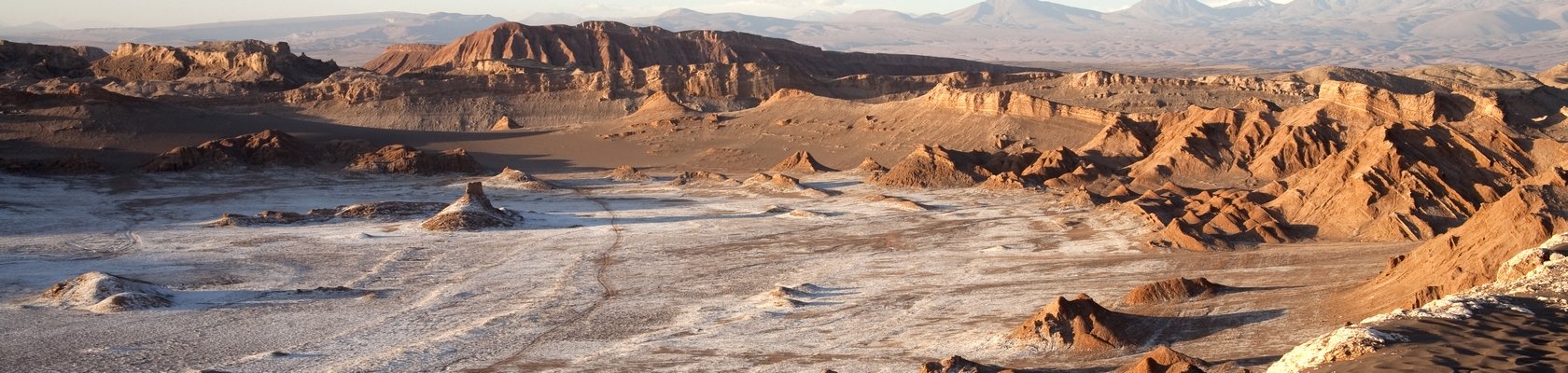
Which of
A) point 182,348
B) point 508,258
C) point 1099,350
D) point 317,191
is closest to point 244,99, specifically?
point 317,191

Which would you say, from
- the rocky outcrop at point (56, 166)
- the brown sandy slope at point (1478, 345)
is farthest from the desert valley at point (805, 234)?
the rocky outcrop at point (56, 166)

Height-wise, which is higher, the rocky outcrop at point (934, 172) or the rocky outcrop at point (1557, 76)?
the rocky outcrop at point (1557, 76)

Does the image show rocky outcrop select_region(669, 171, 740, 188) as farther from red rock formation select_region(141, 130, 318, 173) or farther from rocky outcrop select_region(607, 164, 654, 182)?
red rock formation select_region(141, 130, 318, 173)

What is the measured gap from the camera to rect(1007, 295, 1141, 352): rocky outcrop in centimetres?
1366

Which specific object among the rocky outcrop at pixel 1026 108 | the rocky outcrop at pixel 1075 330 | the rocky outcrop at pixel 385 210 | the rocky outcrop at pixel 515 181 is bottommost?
the rocky outcrop at pixel 515 181

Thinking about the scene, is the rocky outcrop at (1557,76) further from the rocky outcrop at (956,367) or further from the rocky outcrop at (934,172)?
the rocky outcrop at (956,367)

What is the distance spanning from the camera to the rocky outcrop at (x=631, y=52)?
8131cm

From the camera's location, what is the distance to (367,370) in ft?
46.4

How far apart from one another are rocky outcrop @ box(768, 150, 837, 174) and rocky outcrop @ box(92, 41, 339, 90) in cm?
2779

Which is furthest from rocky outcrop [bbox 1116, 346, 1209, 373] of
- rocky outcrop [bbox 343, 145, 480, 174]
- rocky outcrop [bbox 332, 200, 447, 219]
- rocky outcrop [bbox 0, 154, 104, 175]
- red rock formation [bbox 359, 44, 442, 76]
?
red rock formation [bbox 359, 44, 442, 76]

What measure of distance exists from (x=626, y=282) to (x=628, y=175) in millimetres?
17193

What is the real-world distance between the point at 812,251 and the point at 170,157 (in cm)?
2261

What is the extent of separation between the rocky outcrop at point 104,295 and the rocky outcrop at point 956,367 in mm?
10305

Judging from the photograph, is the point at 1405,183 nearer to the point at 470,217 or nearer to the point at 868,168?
the point at 868,168
